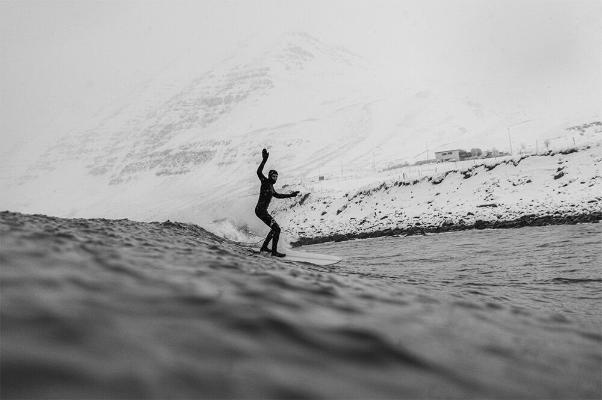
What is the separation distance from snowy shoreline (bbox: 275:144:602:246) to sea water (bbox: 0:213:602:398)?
23863mm

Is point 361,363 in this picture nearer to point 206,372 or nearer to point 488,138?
point 206,372

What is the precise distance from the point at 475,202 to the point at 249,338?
3190cm

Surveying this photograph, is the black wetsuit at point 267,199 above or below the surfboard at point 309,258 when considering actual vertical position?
above

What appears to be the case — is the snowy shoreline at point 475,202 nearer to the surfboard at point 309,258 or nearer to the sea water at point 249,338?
the surfboard at point 309,258

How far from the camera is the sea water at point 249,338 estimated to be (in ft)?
6.60

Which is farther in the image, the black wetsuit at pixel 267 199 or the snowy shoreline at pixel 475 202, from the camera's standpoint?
the snowy shoreline at pixel 475 202

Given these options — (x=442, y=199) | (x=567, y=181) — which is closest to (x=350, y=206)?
(x=442, y=199)

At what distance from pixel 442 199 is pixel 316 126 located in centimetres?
13315

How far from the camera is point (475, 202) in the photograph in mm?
31719

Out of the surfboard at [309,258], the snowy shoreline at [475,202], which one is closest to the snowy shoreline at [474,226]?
the snowy shoreline at [475,202]

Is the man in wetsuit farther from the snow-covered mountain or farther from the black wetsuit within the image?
the snow-covered mountain

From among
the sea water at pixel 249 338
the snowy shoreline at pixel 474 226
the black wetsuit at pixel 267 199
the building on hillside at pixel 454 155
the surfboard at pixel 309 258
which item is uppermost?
the building on hillside at pixel 454 155

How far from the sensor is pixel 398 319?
389 centimetres

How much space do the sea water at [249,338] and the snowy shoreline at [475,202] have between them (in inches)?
939
